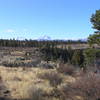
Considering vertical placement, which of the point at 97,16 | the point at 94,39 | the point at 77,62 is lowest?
the point at 77,62

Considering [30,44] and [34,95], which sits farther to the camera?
[30,44]

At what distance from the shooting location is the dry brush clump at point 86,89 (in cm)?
1002

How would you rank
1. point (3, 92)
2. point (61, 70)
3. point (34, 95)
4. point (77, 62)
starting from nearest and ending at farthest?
point (34, 95), point (3, 92), point (61, 70), point (77, 62)

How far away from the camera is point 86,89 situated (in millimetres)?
10305

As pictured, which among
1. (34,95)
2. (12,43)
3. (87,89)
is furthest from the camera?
(12,43)

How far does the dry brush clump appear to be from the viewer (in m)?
10.0

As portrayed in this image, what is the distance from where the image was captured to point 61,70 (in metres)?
23.2

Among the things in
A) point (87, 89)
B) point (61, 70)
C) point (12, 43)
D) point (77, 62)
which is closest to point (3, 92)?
point (87, 89)

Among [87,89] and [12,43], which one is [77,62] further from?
[12,43]

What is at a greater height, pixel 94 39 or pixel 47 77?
pixel 94 39

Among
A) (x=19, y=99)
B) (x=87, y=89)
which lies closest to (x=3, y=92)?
(x=19, y=99)

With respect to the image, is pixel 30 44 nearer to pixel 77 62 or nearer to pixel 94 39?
pixel 77 62

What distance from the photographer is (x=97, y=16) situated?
23672 millimetres

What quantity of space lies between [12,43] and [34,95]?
430ft
